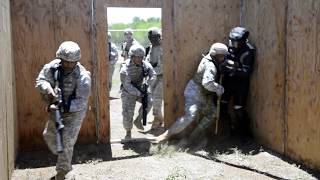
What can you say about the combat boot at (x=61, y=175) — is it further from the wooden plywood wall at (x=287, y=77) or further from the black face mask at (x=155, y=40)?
the black face mask at (x=155, y=40)

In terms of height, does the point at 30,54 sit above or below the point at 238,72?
above

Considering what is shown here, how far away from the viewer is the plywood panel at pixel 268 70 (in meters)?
6.64

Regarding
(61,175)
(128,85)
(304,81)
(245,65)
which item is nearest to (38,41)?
(128,85)

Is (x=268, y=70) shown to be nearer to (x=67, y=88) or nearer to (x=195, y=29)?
(x=195, y=29)

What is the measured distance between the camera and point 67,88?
5.32 m

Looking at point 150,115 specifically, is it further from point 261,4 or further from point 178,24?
point 261,4

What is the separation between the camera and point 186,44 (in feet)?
25.1

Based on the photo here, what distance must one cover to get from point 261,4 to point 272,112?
176cm

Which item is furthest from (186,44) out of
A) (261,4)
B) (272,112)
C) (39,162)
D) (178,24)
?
(39,162)

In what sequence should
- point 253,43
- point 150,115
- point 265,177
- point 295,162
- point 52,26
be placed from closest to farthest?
point 265,177 < point 295,162 < point 52,26 < point 253,43 < point 150,115

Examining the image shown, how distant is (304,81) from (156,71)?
3615 millimetres

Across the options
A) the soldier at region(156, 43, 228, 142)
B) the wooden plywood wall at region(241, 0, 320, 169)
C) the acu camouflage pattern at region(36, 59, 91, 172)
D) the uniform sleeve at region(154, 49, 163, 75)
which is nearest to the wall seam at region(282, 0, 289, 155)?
the wooden plywood wall at region(241, 0, 320, 169)

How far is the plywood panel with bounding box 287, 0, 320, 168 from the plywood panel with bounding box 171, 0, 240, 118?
5.29 ft

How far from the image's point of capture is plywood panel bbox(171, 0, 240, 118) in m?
7.60
